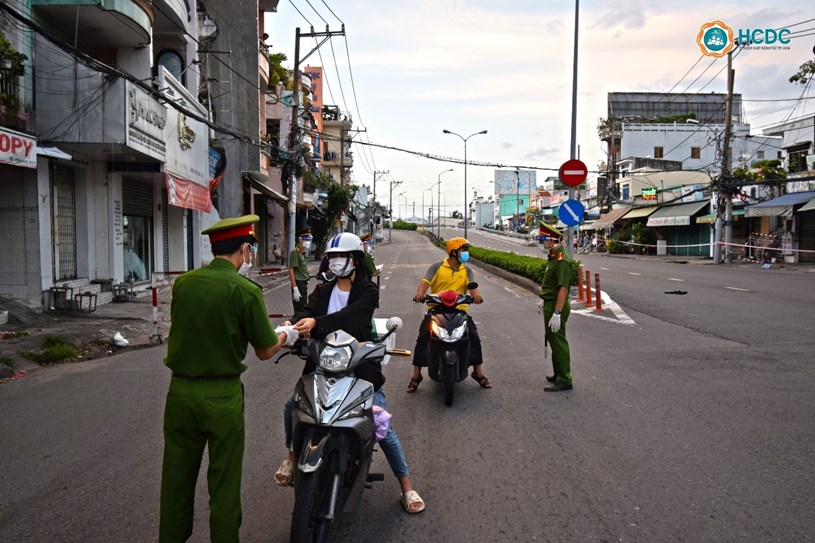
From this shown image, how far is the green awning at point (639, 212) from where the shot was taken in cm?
4607

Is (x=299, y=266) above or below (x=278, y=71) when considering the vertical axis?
below

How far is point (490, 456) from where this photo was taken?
491 cm

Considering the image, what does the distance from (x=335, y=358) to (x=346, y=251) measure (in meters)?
0.79

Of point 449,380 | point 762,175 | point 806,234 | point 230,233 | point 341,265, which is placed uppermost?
point 762,175

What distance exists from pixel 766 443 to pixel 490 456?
221 cm

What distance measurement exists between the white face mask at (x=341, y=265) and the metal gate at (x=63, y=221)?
12.3 metres

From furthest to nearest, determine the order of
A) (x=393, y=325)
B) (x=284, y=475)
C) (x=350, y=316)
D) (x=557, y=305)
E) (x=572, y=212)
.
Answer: (x=572, y=212) < (x=557, y=305) < (x=393, y=325) < (x=284, y=475) < (x=350, y=316)

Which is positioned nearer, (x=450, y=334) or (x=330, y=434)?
(x=330, y=434)

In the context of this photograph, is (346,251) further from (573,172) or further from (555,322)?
(573,172)

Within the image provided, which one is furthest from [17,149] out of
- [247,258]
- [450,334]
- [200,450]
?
[200,450]

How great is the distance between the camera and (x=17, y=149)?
10930 millimetres

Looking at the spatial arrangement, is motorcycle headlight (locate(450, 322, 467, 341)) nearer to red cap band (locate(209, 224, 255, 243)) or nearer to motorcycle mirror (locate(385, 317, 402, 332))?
motorcycle mirror (locate(385, 317, 402, 332))

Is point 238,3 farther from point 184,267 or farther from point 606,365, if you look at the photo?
point 606,365

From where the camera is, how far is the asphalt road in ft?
12.3
